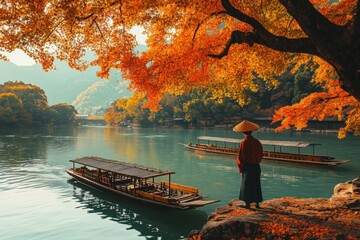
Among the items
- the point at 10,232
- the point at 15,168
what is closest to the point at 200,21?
the point at 10,232

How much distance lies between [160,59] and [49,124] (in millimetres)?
115107

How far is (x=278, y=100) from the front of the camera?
91.8 metres

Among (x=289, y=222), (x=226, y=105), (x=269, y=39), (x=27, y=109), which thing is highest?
(x=226, y=105)

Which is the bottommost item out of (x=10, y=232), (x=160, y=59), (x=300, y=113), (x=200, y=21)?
(x=10, y=232)

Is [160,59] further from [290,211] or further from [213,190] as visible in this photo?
[213,190]

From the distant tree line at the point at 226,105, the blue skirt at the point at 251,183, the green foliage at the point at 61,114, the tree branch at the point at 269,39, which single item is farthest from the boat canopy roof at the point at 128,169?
the green foliage at the point at 61,114

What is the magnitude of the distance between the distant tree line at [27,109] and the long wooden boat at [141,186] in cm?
7805

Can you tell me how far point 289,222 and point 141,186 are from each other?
47.4 feet

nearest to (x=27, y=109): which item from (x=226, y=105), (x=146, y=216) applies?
(x=226, y=105)

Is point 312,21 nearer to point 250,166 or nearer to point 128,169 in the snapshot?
point 250,166

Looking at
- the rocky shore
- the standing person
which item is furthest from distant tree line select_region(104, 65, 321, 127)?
the standing person

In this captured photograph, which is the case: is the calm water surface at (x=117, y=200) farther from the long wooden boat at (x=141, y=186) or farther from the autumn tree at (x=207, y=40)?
the autumn tree at (x=207, y=40)

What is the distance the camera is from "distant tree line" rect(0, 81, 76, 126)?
92000mm

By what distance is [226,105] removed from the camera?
3676 inches
